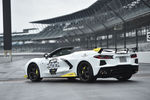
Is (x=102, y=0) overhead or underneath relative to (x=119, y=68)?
overhead

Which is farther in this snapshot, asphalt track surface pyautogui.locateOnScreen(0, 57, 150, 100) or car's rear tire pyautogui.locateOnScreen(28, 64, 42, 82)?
car's rear tire pyautogui.locateOnScreen(28, 64, 42, 82)

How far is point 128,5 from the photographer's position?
1436 inches

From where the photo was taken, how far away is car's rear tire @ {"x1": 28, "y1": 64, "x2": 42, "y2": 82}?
1013cm

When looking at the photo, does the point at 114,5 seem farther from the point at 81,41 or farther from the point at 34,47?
the point at 34,47

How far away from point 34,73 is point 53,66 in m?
0.95

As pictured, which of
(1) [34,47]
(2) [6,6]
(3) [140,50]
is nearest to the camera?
(3) [140,50]

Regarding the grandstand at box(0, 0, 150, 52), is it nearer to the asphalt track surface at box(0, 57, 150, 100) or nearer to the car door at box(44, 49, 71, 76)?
the car door at box(44, 49, 71, 76)

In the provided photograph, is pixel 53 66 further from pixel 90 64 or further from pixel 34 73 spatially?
pixel 90 64

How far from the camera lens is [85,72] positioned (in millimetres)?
8594

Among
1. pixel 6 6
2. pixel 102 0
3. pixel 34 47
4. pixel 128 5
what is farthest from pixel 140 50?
pixel 34 47

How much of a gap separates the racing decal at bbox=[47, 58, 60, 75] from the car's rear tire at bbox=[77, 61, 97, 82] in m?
1.04

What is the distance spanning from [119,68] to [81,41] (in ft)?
95.7

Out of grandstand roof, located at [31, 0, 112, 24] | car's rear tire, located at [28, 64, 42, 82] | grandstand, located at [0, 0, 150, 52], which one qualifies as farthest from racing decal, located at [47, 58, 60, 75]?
grandstand roof, located at [31, 0, 112, 24]

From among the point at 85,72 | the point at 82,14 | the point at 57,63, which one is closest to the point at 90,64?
the point at 85,72
